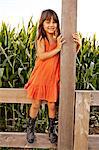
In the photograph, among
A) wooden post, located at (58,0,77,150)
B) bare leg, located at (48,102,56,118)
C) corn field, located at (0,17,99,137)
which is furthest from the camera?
corn field, located at (0,17,99,137)

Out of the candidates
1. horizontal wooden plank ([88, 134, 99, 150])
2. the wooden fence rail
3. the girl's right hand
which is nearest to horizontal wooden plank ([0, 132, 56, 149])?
the wooden fence rail

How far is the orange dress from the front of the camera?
2639 mm

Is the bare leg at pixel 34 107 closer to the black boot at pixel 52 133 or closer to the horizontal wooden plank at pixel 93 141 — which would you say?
the black boot at pixel 52 133

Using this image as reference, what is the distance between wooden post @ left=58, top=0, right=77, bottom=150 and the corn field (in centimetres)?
81

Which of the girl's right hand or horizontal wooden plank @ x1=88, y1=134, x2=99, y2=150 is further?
horizontal wooden plank @ x1=88, y1=134, x2=99, y2=150

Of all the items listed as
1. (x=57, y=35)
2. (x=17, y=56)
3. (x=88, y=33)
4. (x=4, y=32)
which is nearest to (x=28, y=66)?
(x=17, y=56)

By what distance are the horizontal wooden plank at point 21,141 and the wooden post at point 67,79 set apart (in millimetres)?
117

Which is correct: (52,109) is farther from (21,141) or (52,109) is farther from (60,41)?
(60,41)

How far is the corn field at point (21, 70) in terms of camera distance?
11.5 ft

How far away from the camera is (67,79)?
8.49 feet

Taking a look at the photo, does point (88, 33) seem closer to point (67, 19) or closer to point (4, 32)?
point (4, 32)

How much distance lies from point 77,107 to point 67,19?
53cm

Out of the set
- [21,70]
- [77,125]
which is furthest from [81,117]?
[21,70]

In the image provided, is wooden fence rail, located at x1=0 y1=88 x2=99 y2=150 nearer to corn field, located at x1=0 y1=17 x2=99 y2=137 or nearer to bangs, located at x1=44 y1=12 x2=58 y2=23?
bangs, located at x1=44 y1=12 x2=58 y2=23
